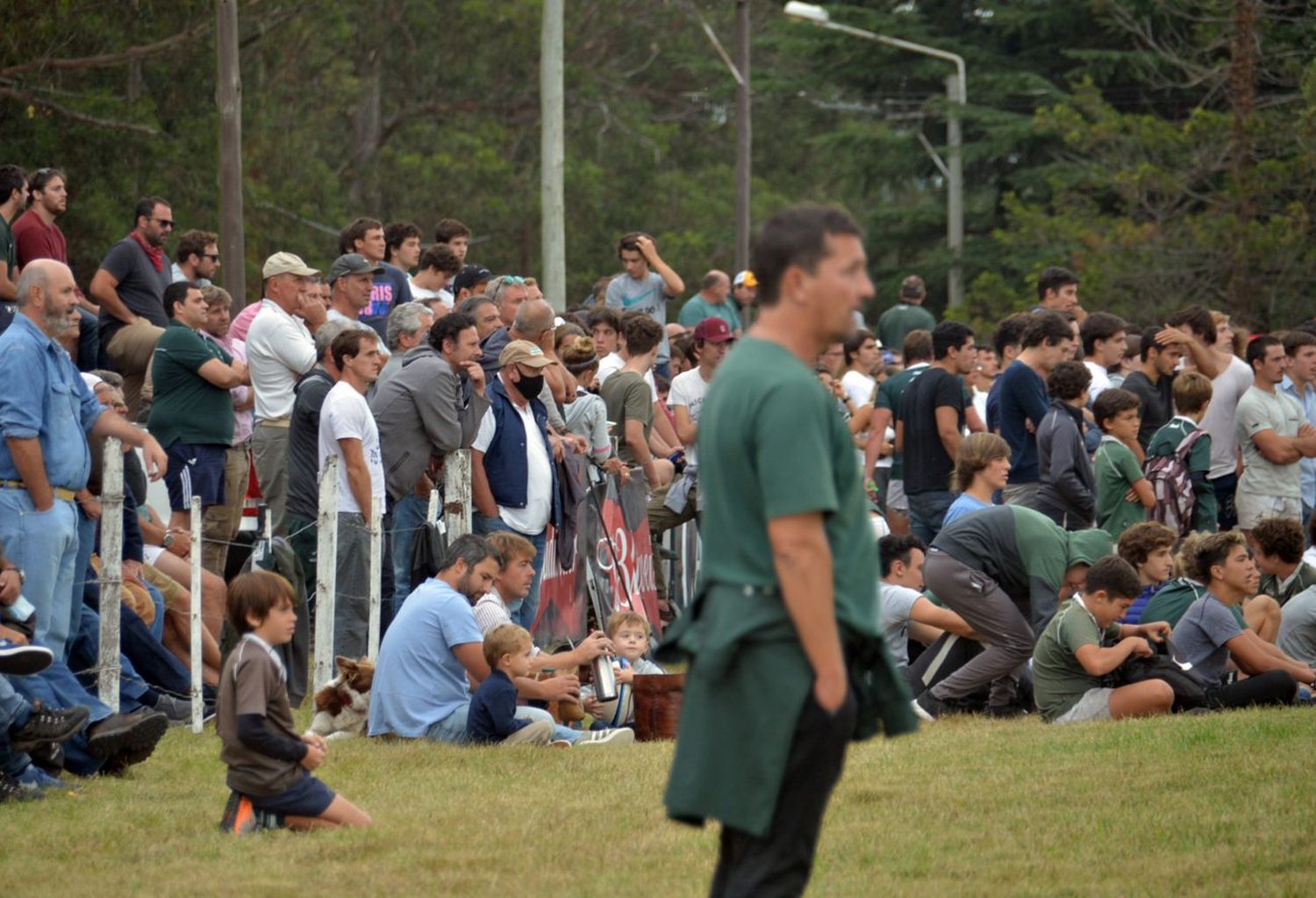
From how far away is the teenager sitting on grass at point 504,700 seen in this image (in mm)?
9711

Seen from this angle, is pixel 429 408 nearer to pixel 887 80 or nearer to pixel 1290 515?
pixel 1290 515

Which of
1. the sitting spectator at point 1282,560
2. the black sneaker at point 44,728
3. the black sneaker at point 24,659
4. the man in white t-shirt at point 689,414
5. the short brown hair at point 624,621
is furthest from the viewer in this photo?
the man in white t-shirt at point 689,414

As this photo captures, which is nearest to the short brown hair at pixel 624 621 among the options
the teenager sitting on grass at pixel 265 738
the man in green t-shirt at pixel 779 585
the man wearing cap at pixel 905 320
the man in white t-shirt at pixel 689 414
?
the man in white t-shirt at pixel 689 414

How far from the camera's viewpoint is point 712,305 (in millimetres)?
17594

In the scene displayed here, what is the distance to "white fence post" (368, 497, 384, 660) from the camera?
10.9m

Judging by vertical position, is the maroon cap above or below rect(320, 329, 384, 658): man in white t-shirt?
above

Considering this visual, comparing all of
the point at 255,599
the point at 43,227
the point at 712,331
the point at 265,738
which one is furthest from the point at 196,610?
the point at 712,331

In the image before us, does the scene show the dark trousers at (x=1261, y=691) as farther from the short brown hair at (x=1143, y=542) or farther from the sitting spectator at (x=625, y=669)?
the sitting spectator at (x=625, y=669)

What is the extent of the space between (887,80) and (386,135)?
10708 mm

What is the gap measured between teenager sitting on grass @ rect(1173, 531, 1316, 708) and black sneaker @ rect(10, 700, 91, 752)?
5.99 m

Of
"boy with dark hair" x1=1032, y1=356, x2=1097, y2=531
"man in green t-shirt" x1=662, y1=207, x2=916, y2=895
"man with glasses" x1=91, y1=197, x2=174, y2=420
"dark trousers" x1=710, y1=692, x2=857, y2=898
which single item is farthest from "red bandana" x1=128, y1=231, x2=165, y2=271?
"dark trousers" x1=710, y1=692, x2=857, y2=898

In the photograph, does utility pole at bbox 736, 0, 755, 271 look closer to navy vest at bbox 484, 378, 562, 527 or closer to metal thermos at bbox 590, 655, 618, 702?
navy vest at bbox 484, 378, 562, 527

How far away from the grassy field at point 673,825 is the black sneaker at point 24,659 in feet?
1.99

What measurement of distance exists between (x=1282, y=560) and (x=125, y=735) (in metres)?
6.93
